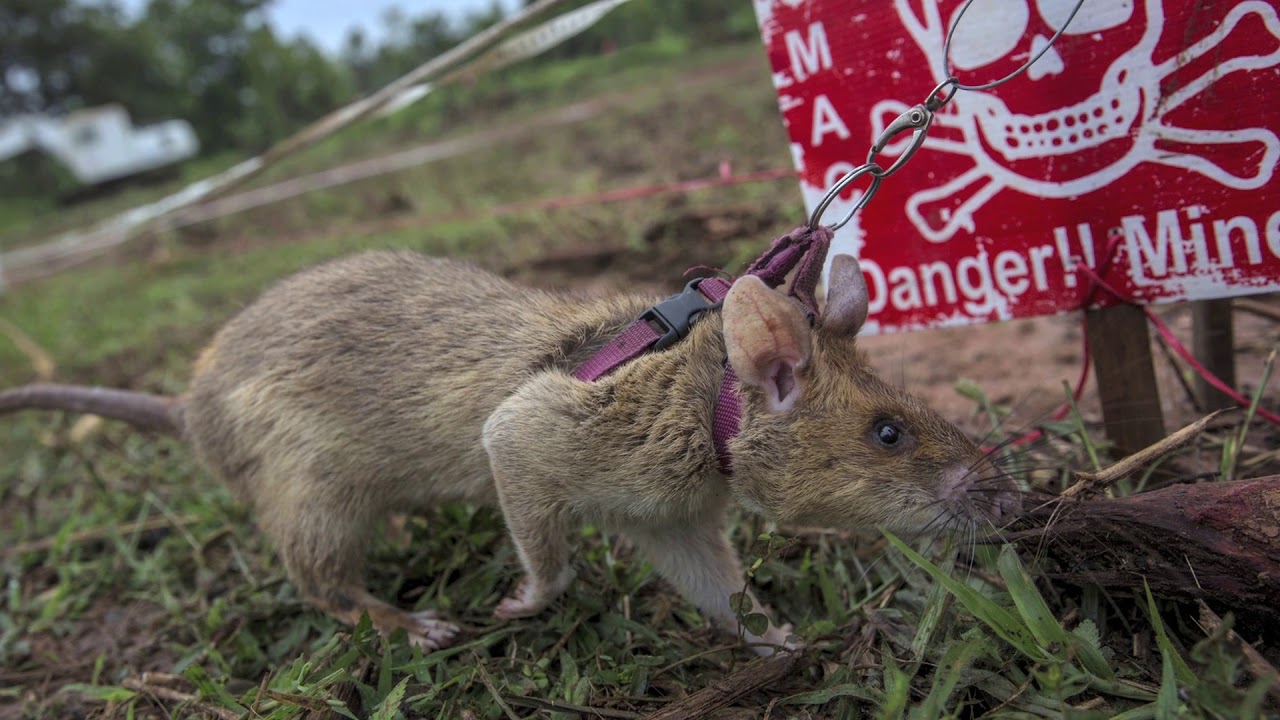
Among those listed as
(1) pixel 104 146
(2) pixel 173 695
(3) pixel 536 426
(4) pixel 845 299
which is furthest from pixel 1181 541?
(1) pixel 104 146

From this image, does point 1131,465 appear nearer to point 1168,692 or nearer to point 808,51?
point 1168,692

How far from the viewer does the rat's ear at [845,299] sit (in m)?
2.24

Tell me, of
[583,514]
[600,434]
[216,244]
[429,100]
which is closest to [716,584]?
[583,514]

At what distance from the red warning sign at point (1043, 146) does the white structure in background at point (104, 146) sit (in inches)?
1277

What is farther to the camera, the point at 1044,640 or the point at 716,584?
the point at 716,584

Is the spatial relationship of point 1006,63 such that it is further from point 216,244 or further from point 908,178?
point 216,244

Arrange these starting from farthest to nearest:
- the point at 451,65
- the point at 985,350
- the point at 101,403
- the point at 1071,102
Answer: the point at 985,350
the point at 451,65
the point at 101,403
the point at 1071,102

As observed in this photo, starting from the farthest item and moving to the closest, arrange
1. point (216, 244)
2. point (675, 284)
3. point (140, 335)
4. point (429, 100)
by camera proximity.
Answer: point (429, 100) → point (216, 244) → point (140, 335) → point (675, 284)

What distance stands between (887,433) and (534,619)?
47.5 inches

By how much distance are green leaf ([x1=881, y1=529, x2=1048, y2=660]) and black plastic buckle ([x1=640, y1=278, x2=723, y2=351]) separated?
79 cm

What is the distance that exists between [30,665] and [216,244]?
26.7 feet

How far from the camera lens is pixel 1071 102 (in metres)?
2.37

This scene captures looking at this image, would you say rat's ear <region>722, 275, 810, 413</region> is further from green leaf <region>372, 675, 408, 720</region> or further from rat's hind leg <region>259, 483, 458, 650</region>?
rat's hind leg <region>259, 483, 458, 650</region>

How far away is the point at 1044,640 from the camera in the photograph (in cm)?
189
